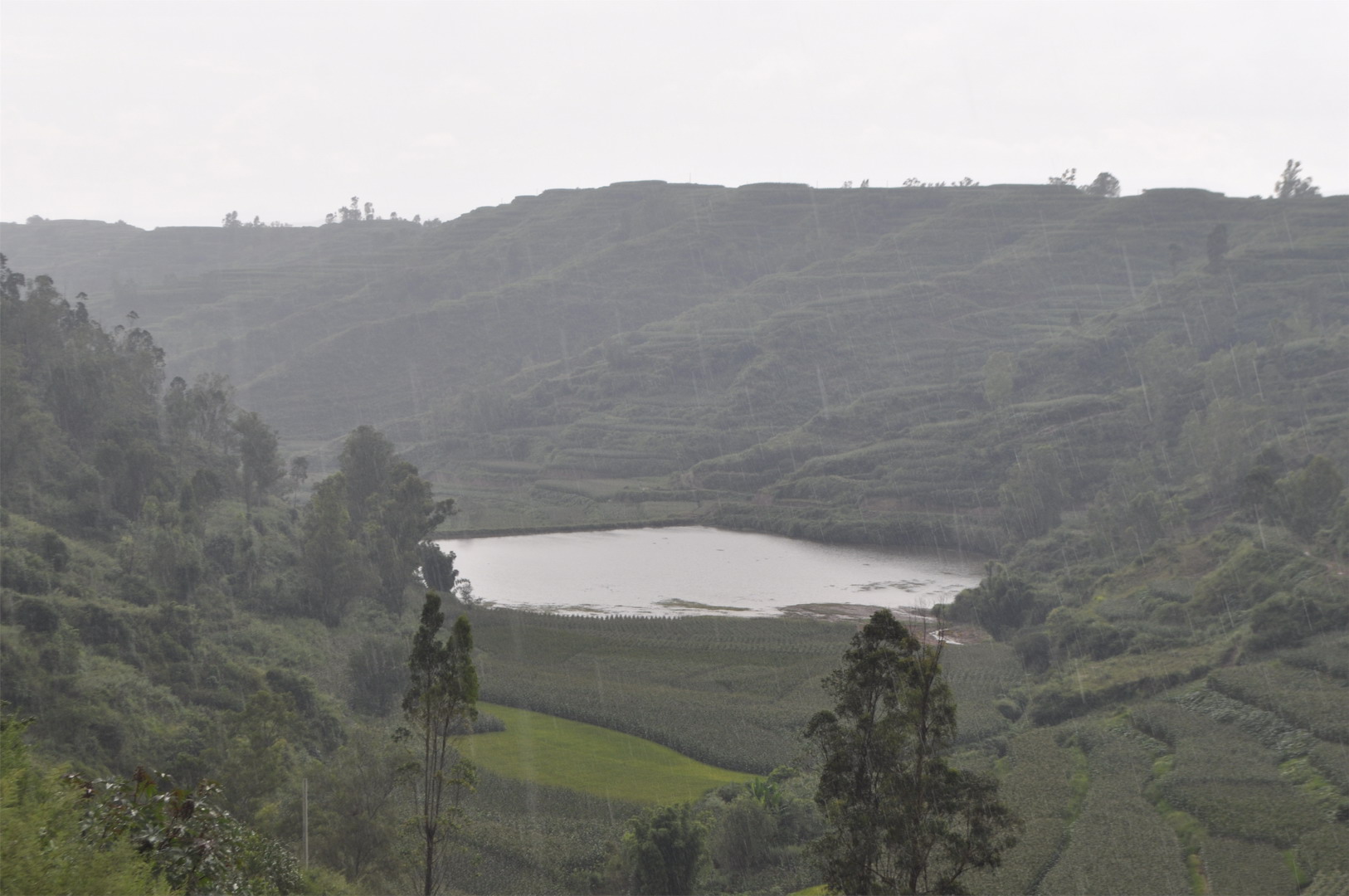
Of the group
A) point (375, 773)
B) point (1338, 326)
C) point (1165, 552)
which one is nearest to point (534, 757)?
point (375, 773)

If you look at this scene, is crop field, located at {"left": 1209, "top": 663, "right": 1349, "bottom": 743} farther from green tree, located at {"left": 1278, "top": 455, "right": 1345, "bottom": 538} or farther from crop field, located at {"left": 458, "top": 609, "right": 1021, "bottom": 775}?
green tree, located at {"left": 1278, "top": 455, "right": 1345, "bottom": 538}

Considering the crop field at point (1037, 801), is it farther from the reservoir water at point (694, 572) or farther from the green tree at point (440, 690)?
the reservoir water at point (694, 572)

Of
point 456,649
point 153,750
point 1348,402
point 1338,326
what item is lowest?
point 153,750

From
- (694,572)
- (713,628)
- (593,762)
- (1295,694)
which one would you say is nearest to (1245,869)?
(1295,694)

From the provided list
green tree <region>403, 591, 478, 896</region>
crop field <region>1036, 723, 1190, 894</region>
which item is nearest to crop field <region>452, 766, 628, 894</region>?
green tree <region>403, 591, 478, 896</region>

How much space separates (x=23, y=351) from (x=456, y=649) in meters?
65.9

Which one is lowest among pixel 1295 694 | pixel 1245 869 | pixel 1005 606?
pixel 1245 869

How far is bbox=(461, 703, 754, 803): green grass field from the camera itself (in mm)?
38688

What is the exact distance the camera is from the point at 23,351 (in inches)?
2702

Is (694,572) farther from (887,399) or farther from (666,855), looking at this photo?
(887,399)

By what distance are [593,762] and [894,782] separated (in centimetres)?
2734

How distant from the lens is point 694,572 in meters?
91.1

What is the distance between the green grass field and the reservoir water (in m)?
28.6

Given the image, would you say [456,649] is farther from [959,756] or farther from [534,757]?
[959,756]
